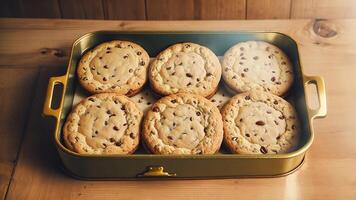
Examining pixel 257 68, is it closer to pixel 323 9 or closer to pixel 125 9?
pixel 323 9

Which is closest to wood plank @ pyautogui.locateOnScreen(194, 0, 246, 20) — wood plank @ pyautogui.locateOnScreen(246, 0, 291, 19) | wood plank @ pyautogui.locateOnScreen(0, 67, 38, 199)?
wood plank @ pyautogui.locateOnScreen(246, 0, 291, 19)

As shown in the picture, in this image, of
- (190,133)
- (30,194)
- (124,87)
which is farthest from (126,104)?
(30,194)

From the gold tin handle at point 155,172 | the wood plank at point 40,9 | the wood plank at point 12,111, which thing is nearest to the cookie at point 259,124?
the gold tin handle at point 155,172

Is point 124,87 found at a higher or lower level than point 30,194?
higher

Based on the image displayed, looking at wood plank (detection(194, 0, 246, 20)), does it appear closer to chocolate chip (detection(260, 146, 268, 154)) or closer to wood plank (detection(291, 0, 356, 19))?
wood plank (detection(291, 0, 356, 19))

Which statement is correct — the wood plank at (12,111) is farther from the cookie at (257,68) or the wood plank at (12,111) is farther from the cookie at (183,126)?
the cookie at (257,68)

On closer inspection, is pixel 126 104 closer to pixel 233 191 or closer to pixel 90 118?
pixel 90 118
